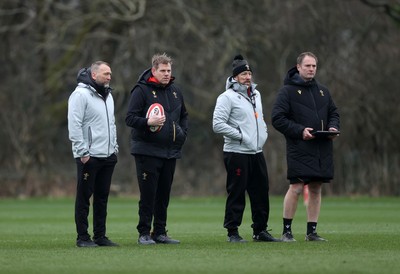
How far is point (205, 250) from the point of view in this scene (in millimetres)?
12156

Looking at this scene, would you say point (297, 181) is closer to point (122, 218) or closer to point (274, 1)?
point (122, 218)

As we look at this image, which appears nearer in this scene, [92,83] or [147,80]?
[92,83]

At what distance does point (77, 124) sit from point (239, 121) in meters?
1.95

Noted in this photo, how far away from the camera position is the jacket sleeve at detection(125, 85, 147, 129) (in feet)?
42.7

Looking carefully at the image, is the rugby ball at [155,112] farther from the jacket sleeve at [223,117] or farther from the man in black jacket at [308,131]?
the man in black jacket at [308,131]

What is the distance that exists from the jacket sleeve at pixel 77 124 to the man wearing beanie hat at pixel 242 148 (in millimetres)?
1586

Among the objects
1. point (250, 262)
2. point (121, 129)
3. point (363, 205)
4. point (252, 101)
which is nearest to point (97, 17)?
point (121, 129)

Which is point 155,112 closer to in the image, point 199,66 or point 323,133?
point 323,133

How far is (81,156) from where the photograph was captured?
12.8 metres

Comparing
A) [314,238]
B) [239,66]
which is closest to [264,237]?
[314,238]

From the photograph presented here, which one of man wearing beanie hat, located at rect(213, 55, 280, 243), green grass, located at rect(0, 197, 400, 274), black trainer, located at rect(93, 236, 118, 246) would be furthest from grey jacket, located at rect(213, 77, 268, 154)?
black trainer, located at rect(93, 236, 118, 246)

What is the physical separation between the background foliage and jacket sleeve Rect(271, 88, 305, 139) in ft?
57.6

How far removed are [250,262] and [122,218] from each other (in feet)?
35.6

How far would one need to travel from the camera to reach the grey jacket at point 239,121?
43.7ft
